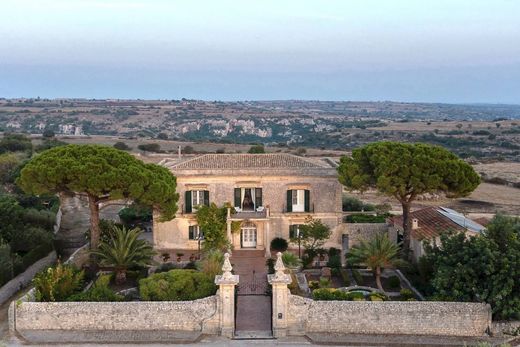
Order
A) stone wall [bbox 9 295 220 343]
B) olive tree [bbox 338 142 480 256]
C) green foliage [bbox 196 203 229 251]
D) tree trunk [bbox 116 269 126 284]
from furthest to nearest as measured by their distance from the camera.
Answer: green foliage [bbox 196 203 229 251], olive tree [bbox 338 142 480 256], tree trunk [bbox 116 269 126 284], stone wall [bbox 9 295 220 343]

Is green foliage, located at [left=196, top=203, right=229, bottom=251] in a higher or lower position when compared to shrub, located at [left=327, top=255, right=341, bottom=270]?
higher

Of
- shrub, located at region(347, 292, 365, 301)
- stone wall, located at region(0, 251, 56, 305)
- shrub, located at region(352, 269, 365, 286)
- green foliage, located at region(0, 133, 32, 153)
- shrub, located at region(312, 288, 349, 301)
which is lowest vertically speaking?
stone wall, located at region(0, 251, 56, 305)

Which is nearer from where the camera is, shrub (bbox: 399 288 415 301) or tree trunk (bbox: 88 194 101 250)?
shrub (bbox: 399 288 415 301)

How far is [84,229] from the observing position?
113 ft

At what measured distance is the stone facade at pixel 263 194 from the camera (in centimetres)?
2917

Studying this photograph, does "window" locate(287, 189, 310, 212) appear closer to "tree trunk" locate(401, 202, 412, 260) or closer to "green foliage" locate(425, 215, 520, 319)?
"tree trunk" locate(401, 202, 412, 260)

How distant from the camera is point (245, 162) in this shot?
30.7m

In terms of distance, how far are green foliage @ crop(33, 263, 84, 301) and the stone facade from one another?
8.54 metres

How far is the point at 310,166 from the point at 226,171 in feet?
15.0

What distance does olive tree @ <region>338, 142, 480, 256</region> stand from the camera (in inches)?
1005

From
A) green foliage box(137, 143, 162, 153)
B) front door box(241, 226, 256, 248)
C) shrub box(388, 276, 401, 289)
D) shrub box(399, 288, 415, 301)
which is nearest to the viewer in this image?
shrub box(399, 288, 415, 301)

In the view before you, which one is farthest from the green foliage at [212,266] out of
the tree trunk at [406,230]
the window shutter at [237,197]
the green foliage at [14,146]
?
the green foliage at [14,146]

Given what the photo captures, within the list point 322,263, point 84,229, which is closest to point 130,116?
point 84,229

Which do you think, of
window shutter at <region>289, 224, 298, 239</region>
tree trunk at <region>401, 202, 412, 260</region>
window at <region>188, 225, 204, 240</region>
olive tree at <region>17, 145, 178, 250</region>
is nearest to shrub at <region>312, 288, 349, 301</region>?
tree trunk at <region>401, 202, 412, 260</region>
